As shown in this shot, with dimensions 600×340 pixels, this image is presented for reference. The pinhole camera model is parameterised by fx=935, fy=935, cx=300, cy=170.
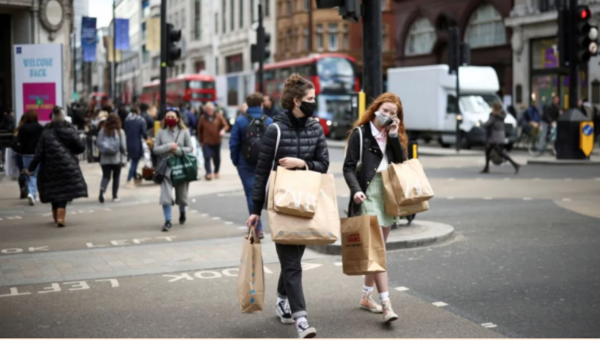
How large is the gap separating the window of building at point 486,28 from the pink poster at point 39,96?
26.0 meters

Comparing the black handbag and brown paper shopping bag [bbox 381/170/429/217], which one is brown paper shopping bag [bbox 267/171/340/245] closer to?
brown paper shopping bag [bbox 381/170/429/217]

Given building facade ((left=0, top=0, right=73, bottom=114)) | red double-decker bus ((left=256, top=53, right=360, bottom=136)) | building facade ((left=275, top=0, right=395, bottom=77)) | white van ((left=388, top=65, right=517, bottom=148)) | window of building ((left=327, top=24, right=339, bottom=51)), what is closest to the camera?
building facade ((left=0, top=0, right=73, bottom=114))

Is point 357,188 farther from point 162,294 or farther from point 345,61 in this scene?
point 345,61

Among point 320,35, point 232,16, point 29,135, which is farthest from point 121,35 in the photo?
point 232,16

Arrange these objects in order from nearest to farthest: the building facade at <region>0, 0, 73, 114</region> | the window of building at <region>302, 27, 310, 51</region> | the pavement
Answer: the pavement → the building facade at <region>0, 0, 73, 114</region> → the window of building at <region>302, 27, 310, 51</region>

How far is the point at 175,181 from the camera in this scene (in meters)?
11.9

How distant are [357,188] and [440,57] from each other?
40700 mm

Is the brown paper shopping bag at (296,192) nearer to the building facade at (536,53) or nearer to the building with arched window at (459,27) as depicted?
the building facade at (536,53)

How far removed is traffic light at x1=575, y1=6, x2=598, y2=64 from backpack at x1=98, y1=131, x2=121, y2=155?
34.2 ft

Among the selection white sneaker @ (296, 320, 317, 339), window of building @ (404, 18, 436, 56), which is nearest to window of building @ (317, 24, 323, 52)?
window of building @ (404, 18, 436, 56)

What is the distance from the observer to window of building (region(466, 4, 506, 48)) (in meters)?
41.9

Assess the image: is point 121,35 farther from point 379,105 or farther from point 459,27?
point 379,105

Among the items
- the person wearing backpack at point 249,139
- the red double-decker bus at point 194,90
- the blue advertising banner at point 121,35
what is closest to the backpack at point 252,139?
the person wearing backpack at point 249,139

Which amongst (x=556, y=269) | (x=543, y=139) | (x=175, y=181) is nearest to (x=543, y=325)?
(x=556, y=269)
